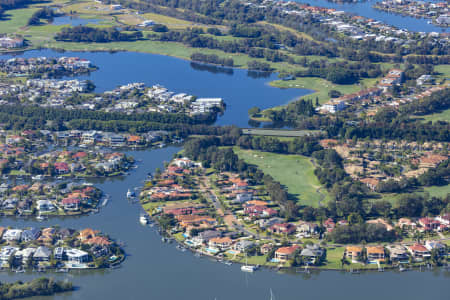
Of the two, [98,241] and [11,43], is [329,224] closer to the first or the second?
[98,241]

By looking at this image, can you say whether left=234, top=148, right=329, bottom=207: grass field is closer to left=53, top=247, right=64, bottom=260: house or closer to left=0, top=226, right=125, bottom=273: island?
left=0, top=226, right=125, bottom=273: island

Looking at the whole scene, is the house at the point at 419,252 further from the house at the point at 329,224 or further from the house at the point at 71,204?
the house at the point at 71,204

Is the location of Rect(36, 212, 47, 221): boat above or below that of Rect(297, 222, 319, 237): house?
below

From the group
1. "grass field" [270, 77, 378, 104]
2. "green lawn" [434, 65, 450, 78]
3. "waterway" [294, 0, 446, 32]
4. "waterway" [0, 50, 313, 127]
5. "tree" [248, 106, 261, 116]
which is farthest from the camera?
"waterway" [294, 0, 446, 32]

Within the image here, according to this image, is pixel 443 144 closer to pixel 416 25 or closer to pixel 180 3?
pixel 416 25

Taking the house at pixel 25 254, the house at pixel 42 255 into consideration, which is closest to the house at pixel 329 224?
the house at pixel 42 255

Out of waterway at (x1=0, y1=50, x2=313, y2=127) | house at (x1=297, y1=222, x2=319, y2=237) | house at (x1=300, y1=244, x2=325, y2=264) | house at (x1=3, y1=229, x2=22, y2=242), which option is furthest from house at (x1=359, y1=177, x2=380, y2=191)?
house at (x1=3, y1=229, x2=22, y2=242)
